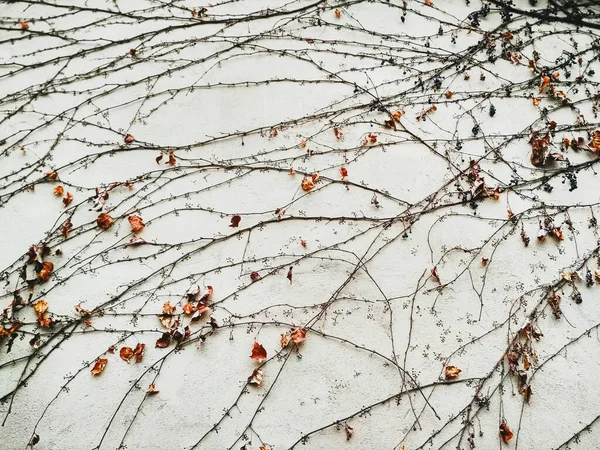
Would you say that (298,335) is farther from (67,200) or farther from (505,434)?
(67,200)

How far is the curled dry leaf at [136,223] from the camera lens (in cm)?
231

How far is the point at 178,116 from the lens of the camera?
8.75 ft

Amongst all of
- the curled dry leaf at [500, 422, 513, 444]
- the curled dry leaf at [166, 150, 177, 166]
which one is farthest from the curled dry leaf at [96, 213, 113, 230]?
the curled dry leaf at [500, 422, 513, 444]

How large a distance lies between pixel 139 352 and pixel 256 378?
530 millimetres

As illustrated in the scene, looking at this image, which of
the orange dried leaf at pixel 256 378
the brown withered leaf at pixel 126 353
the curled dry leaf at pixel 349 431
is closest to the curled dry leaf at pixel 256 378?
the orange dried leaf at pixel 256 378

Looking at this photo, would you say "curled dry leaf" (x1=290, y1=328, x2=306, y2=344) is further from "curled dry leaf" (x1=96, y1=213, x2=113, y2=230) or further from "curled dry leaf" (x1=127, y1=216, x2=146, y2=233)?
"curled dry leaf" (x1=96, y1=213, x2=113, y2=230)

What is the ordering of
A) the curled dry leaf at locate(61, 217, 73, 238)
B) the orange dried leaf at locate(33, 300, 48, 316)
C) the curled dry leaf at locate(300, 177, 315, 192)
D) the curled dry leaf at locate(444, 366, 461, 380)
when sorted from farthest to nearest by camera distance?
the curled dry leaf at locate(300, 177, 315, 192) → the curled dry leaf at locate(61, 217, 73, 238) → the orange dried leaf at locate(33, 300, 48, 316) → the curled dry leaf at locate(444, 366, 461, 380)

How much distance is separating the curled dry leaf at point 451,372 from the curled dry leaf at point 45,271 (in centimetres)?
190

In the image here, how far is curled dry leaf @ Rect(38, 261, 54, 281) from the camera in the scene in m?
2.18

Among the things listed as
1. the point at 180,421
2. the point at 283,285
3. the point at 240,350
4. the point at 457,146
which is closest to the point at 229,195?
the point at 283,285

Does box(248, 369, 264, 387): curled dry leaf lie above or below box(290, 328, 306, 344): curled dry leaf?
below

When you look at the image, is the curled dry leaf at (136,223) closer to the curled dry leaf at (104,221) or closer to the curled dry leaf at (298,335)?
the curled dry leaf at (104,221)

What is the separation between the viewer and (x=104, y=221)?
232cm

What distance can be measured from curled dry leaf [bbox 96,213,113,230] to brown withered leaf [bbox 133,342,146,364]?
0.66m
